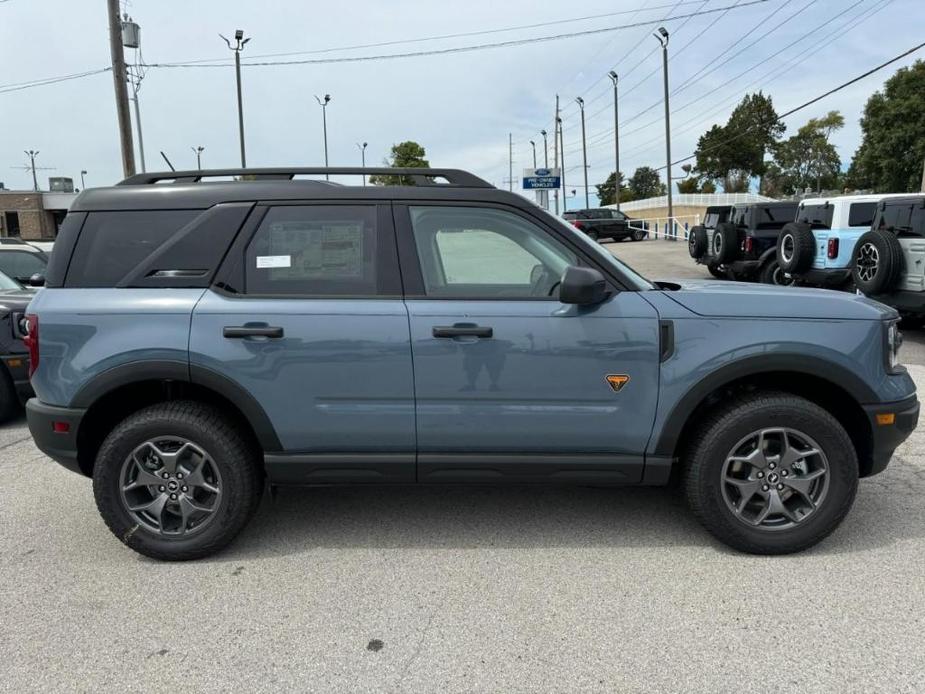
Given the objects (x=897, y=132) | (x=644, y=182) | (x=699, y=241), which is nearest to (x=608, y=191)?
(x=644, y=182)

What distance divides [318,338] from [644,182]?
11912 centimetres

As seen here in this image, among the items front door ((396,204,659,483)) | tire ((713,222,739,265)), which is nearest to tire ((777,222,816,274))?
tire ((713,222,739,265))

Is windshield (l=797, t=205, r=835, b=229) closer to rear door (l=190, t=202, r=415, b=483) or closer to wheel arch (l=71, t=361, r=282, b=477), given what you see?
rear door (l=190, t=202, r=415, b=483)

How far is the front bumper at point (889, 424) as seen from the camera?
10.7 ft

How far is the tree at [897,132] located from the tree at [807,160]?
37240 mm

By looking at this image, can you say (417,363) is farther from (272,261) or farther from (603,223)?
(603,223)

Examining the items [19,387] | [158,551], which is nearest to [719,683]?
[158,551]

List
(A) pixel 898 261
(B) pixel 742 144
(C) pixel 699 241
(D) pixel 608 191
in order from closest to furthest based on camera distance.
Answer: (A) pixel 898 261
(C) pixel 699 241
(B) pixel 742 144
(D) pixel 608 191

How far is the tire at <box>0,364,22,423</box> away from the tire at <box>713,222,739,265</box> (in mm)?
13452

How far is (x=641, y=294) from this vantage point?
10.8 ft

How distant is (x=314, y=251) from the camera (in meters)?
3.37

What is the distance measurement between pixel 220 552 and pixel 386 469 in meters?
0.97

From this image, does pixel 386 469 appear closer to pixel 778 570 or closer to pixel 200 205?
pixel 200 205

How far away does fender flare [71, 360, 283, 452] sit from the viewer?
324 cm
